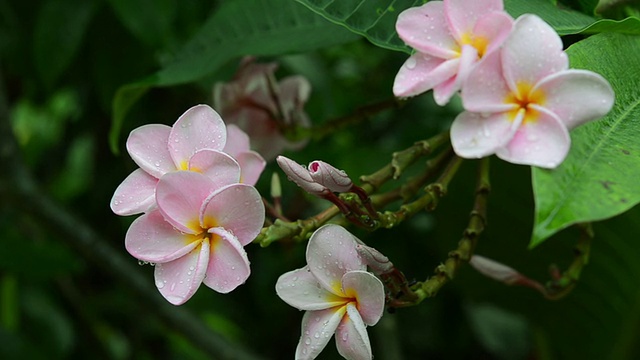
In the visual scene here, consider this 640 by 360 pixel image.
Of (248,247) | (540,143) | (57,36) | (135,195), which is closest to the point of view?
(540,143)

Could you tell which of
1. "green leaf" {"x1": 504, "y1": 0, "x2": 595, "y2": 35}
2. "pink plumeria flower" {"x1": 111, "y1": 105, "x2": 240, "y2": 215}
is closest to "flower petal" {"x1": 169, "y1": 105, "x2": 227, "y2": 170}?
"pink plumeria flower" {"x1": 111, "y1": 105, "x2": 240, "y2": 215}

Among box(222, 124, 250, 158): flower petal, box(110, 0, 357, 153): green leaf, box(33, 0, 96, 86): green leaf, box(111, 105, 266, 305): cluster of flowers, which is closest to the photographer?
box(111, 105, 266, 305): cluster of flowers

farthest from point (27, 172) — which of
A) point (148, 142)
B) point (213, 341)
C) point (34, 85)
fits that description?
point (148, 142)

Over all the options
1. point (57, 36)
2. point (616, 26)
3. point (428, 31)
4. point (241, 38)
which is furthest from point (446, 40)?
point (57, 36)

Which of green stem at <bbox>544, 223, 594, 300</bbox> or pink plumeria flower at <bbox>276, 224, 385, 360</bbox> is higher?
pink plumeria flower at <bbox>276, 224, 385, 360</bbox>

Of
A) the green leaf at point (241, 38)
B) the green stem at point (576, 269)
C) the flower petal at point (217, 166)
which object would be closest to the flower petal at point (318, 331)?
the flower petal at point (217, 166)

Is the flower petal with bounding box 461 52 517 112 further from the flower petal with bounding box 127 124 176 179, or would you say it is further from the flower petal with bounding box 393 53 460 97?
the flower petal with bounding box 127 124 176 179

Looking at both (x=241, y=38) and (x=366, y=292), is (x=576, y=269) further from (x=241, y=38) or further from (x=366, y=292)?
(x=241, y=38)

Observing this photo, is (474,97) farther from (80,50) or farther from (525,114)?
(80,50)
